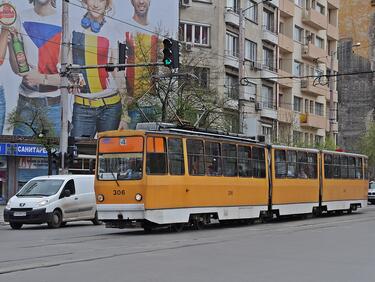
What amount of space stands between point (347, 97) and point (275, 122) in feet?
85.8

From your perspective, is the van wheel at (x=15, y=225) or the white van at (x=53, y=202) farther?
the van wheel at (x=15, y=225)

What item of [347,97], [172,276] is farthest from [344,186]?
[347,97]

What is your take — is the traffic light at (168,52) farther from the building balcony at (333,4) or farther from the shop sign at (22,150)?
the building balcony at (333,4)

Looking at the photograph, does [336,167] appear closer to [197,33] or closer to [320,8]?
[197,33]

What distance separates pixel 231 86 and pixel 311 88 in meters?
17.1

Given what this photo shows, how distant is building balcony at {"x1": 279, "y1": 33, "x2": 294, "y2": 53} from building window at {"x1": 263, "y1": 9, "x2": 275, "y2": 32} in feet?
5.52

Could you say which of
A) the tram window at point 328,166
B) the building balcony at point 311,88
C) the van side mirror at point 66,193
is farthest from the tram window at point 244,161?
the building balcony at point 311,88

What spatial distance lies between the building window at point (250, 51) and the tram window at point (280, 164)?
91.3ft

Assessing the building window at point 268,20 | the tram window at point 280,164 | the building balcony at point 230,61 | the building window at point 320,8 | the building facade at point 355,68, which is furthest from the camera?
the building facade at point 355,68

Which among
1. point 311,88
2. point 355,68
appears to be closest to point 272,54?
point 311,88

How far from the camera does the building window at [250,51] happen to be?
177 feet

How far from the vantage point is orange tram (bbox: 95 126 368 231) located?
19422mm

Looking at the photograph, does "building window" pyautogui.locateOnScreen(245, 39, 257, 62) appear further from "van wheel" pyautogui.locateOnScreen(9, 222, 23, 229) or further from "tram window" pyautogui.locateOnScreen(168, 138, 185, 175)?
"tram window" pyautogui.locateOnScreen(168, 138, 185, 175)

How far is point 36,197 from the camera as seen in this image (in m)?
23.0
